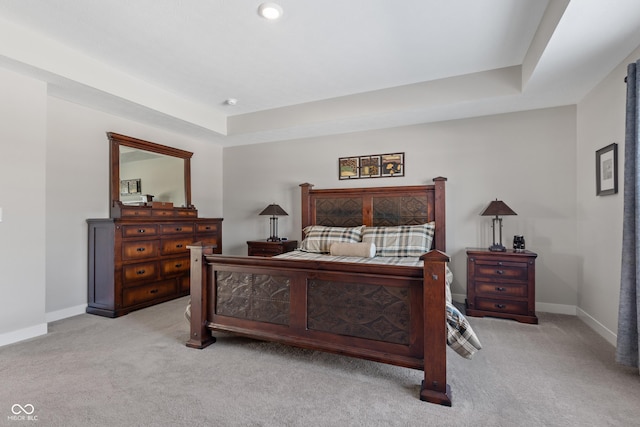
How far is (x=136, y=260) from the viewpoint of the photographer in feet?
11.9

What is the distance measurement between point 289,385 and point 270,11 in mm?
2700

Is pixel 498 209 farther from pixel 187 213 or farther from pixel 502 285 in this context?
pixel 187 213

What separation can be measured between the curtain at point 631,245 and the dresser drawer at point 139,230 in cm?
456

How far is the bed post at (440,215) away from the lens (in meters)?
3.93

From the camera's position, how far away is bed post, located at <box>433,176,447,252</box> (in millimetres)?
3932

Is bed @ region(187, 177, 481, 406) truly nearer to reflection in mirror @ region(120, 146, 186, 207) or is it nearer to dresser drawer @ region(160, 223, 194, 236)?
dresser drawer @ region(160, 223, 194, 236)

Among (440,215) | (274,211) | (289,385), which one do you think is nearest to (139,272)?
(274,211)

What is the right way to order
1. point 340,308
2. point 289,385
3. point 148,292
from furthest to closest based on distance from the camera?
point 148,292, point 340,308, point 289,385

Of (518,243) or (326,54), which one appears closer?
(326,54)

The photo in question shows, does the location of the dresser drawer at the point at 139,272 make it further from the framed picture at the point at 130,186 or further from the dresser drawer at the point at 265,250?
the dresser drawer at the point at 265,250

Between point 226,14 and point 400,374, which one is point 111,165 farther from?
point 400,374

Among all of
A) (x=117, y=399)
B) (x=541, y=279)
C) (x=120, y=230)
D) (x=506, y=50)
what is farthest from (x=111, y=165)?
(x=541, y=279)

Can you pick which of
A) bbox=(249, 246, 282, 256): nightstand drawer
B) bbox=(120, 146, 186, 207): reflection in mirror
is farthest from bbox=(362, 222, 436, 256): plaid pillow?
bbox=(120, 146, 186, 207): reflection in mirror

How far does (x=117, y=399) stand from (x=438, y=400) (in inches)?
76.7
